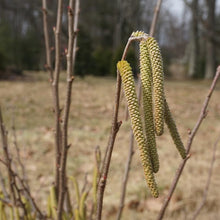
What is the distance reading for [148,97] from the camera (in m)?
0.65

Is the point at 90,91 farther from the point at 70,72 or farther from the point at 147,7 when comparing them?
the point at 147,7

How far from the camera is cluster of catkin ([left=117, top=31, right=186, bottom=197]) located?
0.60 meters

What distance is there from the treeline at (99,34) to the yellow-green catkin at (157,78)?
10.0 m

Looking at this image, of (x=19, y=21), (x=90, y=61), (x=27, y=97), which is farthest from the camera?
(x=19, y=21)

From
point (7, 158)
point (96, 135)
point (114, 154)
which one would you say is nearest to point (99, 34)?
point (96, 135)

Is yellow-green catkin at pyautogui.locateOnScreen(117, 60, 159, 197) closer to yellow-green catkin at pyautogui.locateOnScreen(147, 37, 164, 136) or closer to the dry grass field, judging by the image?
yellow-green catkin at pyautogui.locateOnScreen(147, 37, 164, 136)

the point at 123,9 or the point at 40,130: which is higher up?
the point at 123,9

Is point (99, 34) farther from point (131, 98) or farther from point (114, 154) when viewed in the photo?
point (131, 98)

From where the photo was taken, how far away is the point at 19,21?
55.9 ft

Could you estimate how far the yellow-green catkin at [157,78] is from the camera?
1.98 ft

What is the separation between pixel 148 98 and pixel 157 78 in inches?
2.1

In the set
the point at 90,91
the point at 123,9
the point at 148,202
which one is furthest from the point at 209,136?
the point at 123,9

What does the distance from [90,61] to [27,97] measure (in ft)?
17.6

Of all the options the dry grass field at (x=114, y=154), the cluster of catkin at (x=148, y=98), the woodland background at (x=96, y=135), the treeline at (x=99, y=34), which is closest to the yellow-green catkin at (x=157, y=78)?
the cluster of catkin at (x=148, y=98)
